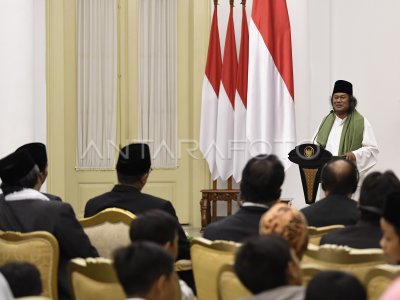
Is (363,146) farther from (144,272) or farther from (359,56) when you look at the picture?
(144,272)

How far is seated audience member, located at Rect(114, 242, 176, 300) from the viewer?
7.71 feet

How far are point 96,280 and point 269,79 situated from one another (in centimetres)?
596

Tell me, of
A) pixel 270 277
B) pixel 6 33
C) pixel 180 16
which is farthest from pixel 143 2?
pixel 270 277

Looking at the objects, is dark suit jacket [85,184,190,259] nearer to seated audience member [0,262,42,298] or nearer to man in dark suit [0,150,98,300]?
man in dark suit [0,150,98,300]

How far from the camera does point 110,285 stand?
9.65ft

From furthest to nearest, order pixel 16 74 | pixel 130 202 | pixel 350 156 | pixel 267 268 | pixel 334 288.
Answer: pixel 16 74, pixel 350 156, pixel 130 202, pixel 267 268, pixel 334 288

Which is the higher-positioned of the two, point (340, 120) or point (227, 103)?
point (227, 103)

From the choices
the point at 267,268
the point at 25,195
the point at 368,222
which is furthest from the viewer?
the point at 25,195

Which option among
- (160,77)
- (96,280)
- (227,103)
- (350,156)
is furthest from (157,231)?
(160,77)

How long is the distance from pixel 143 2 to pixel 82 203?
267 centimetres

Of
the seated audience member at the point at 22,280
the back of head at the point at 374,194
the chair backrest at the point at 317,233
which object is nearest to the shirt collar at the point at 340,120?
the chair backrest at the point at 317,233

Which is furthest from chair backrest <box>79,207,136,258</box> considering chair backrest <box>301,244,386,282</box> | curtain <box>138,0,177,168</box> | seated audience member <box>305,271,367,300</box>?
curtain <box>138,0,177,168</box>

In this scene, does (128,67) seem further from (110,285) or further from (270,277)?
(270,277)

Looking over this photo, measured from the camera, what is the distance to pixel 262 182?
3631 millimetres
